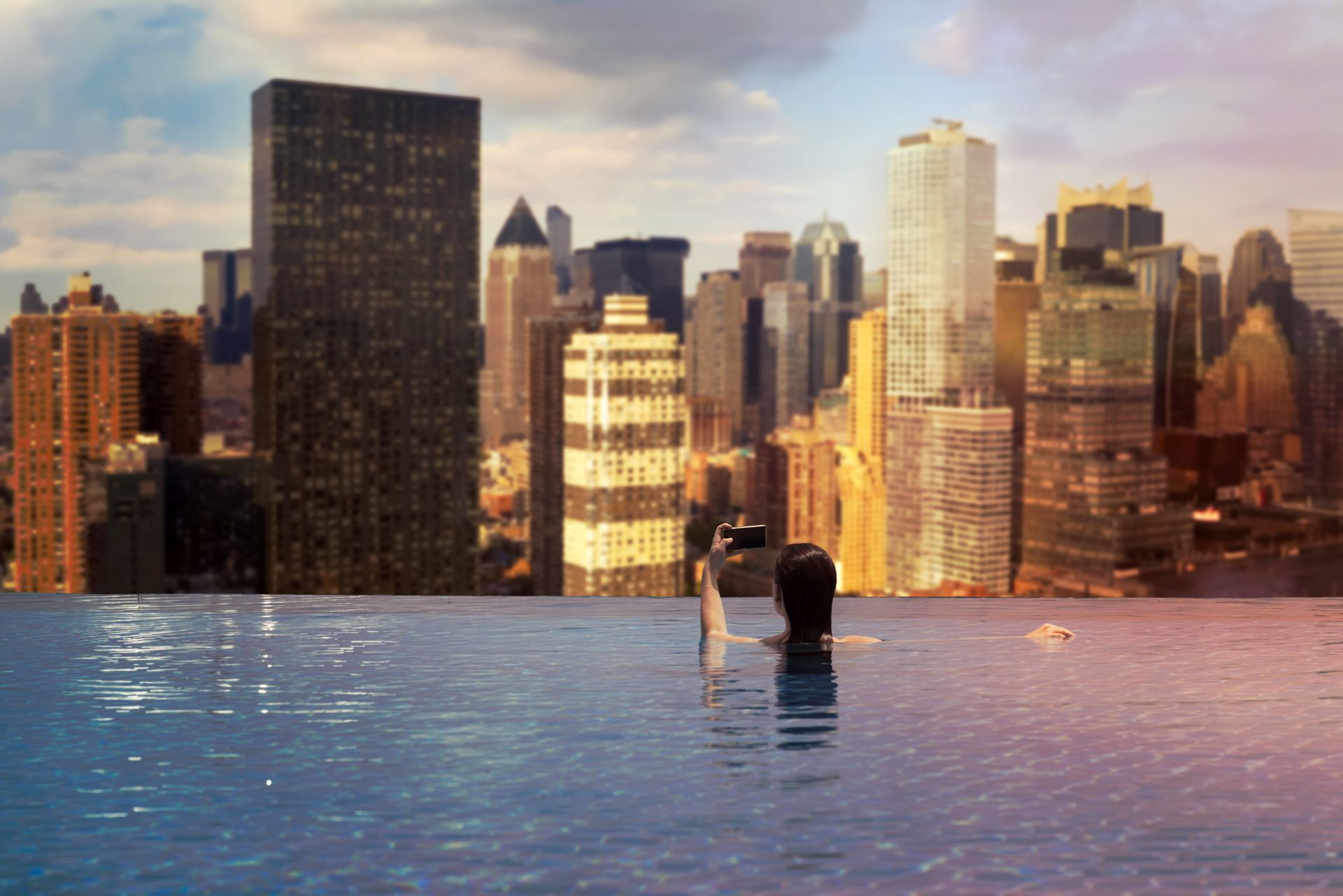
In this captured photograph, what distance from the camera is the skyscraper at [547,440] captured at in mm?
86750

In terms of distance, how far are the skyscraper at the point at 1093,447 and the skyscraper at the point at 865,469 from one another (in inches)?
429

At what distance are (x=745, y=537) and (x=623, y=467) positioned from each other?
76.3 meters

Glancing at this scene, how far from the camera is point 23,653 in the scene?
10539 mm

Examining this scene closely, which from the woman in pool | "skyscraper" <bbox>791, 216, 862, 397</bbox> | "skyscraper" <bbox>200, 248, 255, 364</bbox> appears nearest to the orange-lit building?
"skyscraper" <bbox>200, 248, 255, 364</bbox>

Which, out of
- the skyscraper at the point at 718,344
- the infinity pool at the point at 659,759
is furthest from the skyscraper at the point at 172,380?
the infinity pool at the point at 659,759

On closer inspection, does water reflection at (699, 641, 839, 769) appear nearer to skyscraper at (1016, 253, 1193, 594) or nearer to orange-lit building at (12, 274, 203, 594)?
orange-lit building at (12, 274, 203, 594)

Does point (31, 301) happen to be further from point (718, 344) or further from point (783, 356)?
point (783, 356)

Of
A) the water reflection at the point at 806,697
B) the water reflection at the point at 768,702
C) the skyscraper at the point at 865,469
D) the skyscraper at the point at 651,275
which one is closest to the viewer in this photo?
the water reflection at the point at 768,702

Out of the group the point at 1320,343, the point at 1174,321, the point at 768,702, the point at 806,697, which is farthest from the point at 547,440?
the point at 768,702

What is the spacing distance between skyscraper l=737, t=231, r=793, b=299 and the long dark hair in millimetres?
76167

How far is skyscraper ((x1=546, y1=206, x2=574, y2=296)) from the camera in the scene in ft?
299

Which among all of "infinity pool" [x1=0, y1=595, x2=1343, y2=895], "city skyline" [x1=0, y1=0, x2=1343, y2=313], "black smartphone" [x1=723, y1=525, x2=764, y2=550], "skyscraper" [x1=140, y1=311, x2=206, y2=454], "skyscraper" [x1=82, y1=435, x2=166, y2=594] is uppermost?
"city skyline" [x1=0, y1=0, x2=1343, y2=313]

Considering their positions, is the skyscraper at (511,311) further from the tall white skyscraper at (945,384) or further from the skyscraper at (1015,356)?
the skyscraper at (1015,356)

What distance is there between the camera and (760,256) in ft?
282
